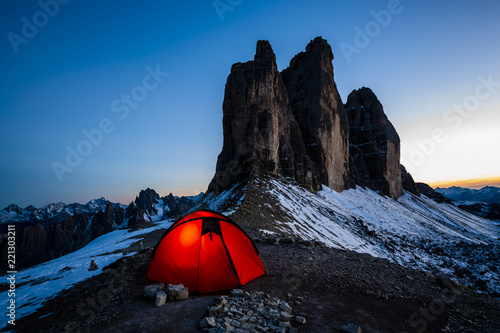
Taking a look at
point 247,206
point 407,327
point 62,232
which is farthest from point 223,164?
point 62,232

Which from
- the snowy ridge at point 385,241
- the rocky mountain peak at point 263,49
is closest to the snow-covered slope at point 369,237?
the snowy ridge at point 385,241

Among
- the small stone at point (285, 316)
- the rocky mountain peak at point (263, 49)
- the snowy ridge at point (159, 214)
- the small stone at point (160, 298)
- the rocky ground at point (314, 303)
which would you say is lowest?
the snowy ridge at point (159, 214)

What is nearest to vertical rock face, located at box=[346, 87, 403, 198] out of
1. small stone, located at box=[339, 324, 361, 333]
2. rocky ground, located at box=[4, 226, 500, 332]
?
rocky ground, located at box=[4, 226, 500, 332]

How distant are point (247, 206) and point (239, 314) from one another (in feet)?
69.5

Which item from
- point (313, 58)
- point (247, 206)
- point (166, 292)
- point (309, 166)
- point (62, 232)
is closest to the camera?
point (166, 292)

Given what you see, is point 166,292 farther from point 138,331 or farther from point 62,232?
point 62,232

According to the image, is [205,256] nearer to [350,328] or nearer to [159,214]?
[350,328]

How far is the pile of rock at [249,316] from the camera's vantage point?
4.96m

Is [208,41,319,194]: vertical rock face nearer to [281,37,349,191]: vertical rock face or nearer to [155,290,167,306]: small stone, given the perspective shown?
[281,37,349,191]: vertical rock face

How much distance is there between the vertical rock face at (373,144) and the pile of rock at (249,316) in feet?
302

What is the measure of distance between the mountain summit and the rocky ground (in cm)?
3140

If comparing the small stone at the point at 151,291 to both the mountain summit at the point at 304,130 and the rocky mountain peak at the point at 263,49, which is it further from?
the rocky mountain peak at the point at 263,49

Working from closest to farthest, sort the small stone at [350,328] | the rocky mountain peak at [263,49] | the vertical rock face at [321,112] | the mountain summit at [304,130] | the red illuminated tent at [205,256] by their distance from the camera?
A: the small stone at [350,328] → the red illuminated tent at [205,256] → the mountain summit at [304,130] → the rocky mountain peak at [263,49] → the vertical rock face at [321,112]

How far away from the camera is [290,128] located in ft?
203
